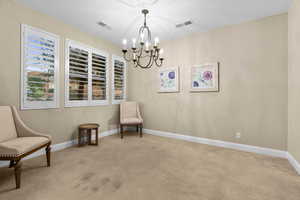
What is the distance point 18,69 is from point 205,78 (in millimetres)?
3681

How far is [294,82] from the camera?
2.17 metres

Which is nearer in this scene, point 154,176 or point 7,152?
point 7,152

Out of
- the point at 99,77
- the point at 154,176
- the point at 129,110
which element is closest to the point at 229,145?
the point at 154,176

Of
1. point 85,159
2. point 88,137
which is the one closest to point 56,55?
point 88,137

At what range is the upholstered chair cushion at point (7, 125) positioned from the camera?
1.98 m

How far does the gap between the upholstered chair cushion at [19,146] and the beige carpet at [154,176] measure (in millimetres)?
416

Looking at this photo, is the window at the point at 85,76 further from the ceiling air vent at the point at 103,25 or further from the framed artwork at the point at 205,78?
the framed artwork at the point at 205,78

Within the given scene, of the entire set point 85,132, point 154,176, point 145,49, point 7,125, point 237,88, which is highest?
point 145,49

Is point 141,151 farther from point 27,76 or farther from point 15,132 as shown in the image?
point 27,76

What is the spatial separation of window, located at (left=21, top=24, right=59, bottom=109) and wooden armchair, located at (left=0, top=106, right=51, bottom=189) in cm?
33

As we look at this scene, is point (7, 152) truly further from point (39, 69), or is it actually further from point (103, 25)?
point (103, 25)

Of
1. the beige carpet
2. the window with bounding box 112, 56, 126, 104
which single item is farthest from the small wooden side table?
the window with bounding box 112, 56, 126, 104

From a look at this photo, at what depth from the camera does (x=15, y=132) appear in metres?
2.13

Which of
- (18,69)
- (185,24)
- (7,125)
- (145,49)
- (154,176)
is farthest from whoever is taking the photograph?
(185,24)
